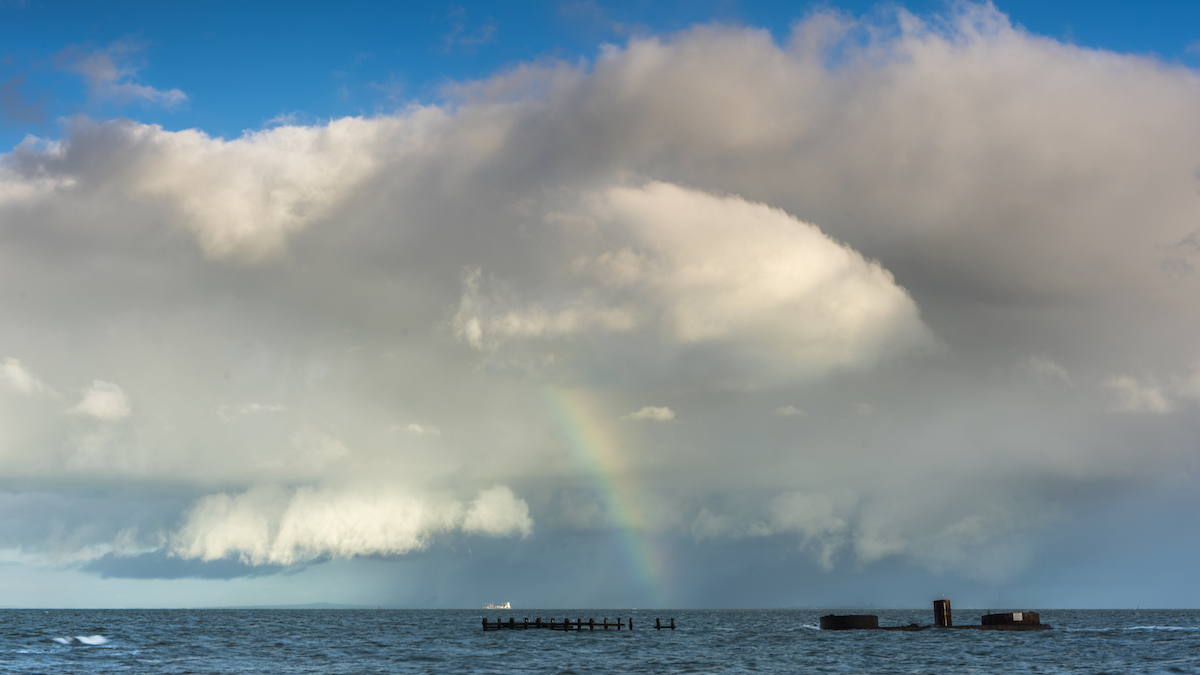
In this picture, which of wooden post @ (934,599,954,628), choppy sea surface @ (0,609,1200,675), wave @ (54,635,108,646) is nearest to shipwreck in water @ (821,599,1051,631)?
wooden post @ (934,599,954,628)

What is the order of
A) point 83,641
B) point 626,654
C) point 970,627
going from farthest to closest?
1. point 970,627
2. point 83,641
3. point 626,654

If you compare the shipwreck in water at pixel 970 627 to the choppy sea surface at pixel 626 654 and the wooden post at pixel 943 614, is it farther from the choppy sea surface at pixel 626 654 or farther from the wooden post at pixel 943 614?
the choppy sea surface at pixel 626 654

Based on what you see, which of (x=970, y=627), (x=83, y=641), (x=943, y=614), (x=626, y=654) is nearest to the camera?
(x=626, y=654)

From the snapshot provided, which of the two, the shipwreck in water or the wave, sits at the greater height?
the shipwreck in water

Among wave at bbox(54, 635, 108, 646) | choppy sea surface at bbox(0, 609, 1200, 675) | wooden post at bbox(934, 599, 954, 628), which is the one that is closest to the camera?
choppy sea surface at bbox(0, 609, 1200, 675)

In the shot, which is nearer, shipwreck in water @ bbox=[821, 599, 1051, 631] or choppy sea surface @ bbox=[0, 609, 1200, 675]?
choppy sea surface @ bbox=[0, 609, 1200, 675]

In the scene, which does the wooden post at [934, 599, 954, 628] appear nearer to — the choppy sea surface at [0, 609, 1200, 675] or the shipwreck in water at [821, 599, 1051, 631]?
the shipwreck in water at [821, 599, 1051, 631]

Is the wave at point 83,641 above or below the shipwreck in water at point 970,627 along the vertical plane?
below

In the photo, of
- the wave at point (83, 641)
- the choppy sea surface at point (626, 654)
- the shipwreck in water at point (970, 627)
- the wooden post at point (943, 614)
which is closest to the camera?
the choppy sea surface at point (626, 654)

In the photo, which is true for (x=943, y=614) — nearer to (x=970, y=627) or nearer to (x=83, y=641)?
(x=970, y=627)

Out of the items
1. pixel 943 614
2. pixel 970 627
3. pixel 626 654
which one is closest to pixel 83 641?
pixel 626 654

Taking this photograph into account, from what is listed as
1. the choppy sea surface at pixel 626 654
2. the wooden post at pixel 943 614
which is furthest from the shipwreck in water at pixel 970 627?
the choppy sea surface at pixel 626 654

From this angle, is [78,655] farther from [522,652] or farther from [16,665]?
[522,652]

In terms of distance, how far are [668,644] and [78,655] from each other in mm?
73806
